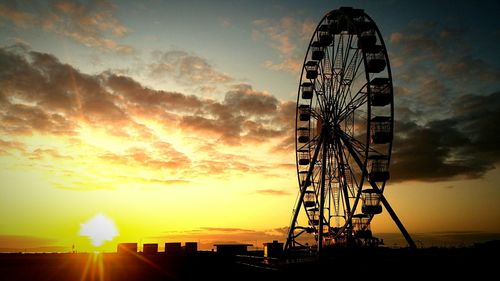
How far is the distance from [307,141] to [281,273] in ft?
65.4

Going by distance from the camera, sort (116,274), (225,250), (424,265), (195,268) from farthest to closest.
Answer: (225,250) < (195,268) < (116,274) < (424,265)

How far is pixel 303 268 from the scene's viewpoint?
29.5 m

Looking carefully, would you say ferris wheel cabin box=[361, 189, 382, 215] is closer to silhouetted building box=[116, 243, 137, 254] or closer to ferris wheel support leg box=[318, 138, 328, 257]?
ferris wheel support leg box=[318, 138, 328, 257]

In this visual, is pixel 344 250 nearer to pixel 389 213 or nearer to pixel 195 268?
pixel 389 213

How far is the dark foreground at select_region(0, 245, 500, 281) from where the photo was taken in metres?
23.0

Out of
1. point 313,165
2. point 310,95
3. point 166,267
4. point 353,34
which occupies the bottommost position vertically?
point 166,267

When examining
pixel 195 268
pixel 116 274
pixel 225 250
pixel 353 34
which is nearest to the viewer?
pixel 353 34

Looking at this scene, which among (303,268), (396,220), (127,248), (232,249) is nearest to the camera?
(303,268)

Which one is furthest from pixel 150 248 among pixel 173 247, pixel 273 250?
pixel 273 250

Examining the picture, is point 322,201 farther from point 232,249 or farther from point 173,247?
point 173,247

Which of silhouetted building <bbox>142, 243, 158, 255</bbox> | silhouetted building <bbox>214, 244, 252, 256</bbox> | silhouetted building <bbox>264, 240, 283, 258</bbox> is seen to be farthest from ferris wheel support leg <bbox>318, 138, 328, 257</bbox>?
silhouetted building <bbox>142, 243, 158, 255</bbox>

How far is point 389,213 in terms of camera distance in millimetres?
34188

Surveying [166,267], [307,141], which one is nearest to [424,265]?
[307,141]

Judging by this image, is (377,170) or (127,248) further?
(127,248)
